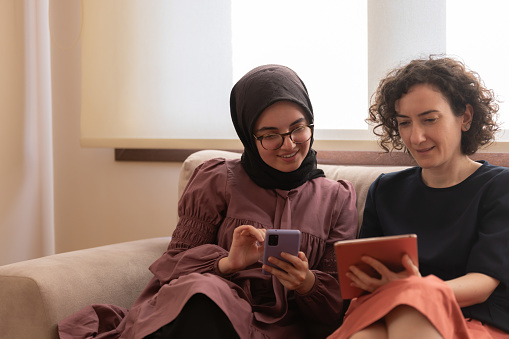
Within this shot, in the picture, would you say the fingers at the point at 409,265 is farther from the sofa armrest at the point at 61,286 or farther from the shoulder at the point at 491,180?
the sofa armrest at the point at 61,286

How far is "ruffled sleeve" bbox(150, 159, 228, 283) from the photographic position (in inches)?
72.5

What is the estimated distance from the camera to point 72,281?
1.87m

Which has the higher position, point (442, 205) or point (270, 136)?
point (270, 136)

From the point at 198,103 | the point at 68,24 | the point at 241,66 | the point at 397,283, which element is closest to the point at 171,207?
the point at 198,103

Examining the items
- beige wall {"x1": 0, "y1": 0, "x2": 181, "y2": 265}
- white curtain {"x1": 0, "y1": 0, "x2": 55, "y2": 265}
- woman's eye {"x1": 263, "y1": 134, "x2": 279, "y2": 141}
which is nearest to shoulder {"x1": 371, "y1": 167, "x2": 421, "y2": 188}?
woman's eye {"x1": 263, "y1": 134, "x2": 279, "y2": 141}

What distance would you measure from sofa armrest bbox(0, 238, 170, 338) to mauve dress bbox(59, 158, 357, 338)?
8 cm

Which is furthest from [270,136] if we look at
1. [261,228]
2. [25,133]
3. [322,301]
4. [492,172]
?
[25,133]

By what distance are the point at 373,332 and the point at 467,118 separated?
0.73 metres

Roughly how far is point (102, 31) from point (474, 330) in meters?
2.23

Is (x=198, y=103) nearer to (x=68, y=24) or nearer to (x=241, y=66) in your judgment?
(x=241, y=66)

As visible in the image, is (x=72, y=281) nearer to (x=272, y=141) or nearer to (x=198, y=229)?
A: (x=198, y=229)

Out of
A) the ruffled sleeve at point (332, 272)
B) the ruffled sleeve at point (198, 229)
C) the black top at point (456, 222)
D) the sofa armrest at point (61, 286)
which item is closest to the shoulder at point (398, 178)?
the black top at point (456, 222)

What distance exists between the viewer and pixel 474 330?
150cm

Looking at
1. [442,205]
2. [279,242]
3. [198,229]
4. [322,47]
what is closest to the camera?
[279,242]
